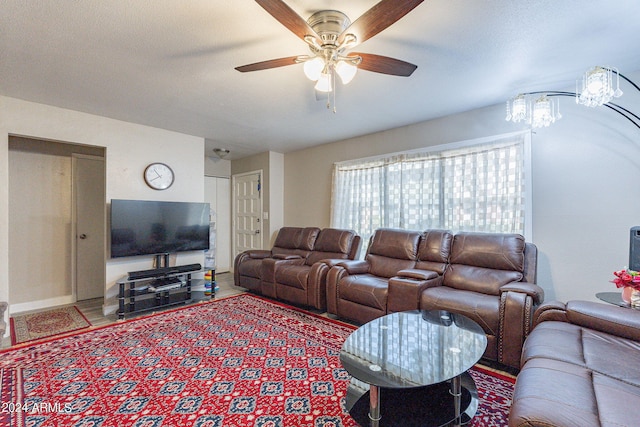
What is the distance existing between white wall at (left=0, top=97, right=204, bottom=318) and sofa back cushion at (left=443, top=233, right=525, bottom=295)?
3.56 metres

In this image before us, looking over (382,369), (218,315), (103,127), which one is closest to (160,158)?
(103,127)

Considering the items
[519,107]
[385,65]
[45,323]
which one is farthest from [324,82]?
[45,323]

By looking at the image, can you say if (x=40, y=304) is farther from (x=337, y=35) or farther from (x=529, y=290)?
(x=529, y=290)

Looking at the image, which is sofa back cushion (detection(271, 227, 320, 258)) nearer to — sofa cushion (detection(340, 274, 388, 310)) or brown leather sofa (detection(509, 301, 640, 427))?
sofa cushion (detection(340, 274, 388, 310))

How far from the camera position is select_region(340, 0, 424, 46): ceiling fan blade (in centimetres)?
132

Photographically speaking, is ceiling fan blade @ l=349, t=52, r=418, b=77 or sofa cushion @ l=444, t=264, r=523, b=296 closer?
ceiling fan blade @ l=349, t=52, r=418, b=77

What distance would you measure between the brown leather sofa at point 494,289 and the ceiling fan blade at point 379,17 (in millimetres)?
2073

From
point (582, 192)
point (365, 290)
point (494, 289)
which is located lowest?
point (365, 290)

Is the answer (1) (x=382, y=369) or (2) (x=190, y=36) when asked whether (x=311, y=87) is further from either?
(1) (x=382, y=369)

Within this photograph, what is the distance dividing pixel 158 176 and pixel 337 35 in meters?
3.29

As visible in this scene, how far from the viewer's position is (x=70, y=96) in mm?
2910

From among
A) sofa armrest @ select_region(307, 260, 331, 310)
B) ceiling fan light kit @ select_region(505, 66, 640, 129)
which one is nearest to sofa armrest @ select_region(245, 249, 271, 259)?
sofa armrest @ select_region(307, 260, 331, 310)

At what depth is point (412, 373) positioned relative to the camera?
1.40 meters

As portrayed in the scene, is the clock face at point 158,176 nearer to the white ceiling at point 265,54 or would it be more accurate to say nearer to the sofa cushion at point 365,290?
the white ceiling at point 265,54
